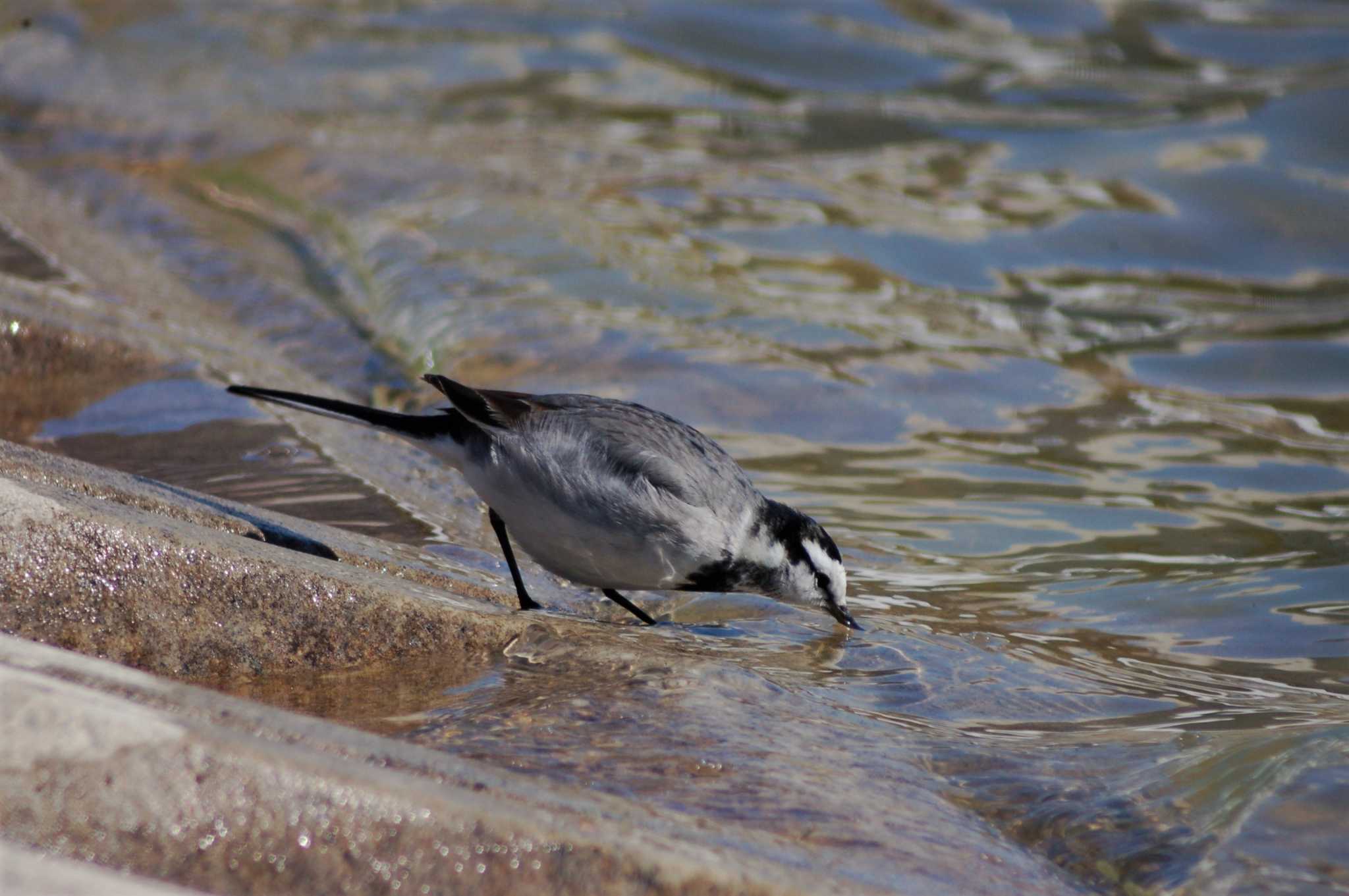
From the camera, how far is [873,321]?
9797 mm

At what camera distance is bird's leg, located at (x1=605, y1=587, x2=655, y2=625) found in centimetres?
A: 555

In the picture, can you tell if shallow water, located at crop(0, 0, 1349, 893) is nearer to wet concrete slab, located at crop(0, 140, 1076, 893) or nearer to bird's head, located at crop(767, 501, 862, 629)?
wet concrete slab, located at crop(0, 140, 1076, 893)

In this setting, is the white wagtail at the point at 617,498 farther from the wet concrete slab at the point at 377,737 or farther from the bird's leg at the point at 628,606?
the wet concrete slab at the point at 377,737

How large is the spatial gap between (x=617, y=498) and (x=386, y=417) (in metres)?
1.01

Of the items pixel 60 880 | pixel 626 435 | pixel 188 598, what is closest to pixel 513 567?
pixel 626 435

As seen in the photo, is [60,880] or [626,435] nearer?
[60,880]

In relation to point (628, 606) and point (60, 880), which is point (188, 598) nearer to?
point (628, 606)

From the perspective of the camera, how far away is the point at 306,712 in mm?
3967

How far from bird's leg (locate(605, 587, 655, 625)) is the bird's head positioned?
1.55ft

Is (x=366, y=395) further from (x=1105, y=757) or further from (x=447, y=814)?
(x=447, y=814)

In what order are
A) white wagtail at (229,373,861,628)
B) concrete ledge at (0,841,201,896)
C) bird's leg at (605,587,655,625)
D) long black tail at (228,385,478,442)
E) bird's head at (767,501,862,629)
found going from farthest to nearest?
1. bird's leg at (605,587,655,625)
2. long black tail at (228,385,478,442)
3. bird's head at (767,501,862,629)
4. white wagtail at (229,373,861,628)
5. concrete ledge at (0,841,201,896)

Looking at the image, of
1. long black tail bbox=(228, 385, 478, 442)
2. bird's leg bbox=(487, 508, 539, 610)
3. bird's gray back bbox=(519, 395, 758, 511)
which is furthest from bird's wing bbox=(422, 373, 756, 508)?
bird's leg bbox=(487, 508, 539, 610)

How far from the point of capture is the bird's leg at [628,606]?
5547 mm

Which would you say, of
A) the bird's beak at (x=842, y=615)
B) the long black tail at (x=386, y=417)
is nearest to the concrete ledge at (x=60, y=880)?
the long black tail at (x=386, y=417)
